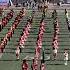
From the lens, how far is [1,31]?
47906 mm

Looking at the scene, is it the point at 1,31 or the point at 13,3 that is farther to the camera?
the point at 13,3

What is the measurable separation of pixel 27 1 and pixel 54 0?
754 cm

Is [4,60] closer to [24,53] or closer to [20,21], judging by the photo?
[24,53]

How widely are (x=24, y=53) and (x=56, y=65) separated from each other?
4836mm

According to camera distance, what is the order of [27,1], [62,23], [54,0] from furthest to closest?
[54,0]
[27,1]
[62,23]

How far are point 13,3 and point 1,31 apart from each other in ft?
91.4

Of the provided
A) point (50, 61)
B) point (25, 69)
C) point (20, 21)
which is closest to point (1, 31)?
point (20, 21)

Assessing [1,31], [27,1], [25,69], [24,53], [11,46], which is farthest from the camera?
[27,1]

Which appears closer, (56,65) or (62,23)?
(56,65)

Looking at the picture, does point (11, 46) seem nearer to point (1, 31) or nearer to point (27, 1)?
point (1, 31)

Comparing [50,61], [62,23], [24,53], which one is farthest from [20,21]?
[50,61]

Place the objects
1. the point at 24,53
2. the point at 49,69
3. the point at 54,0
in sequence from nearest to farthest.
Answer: the point at 49,69
the point at 24,53
the point at 54,0

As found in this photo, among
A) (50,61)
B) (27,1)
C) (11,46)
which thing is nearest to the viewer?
(50,61)

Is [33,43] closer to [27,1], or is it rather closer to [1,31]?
[1,31]
